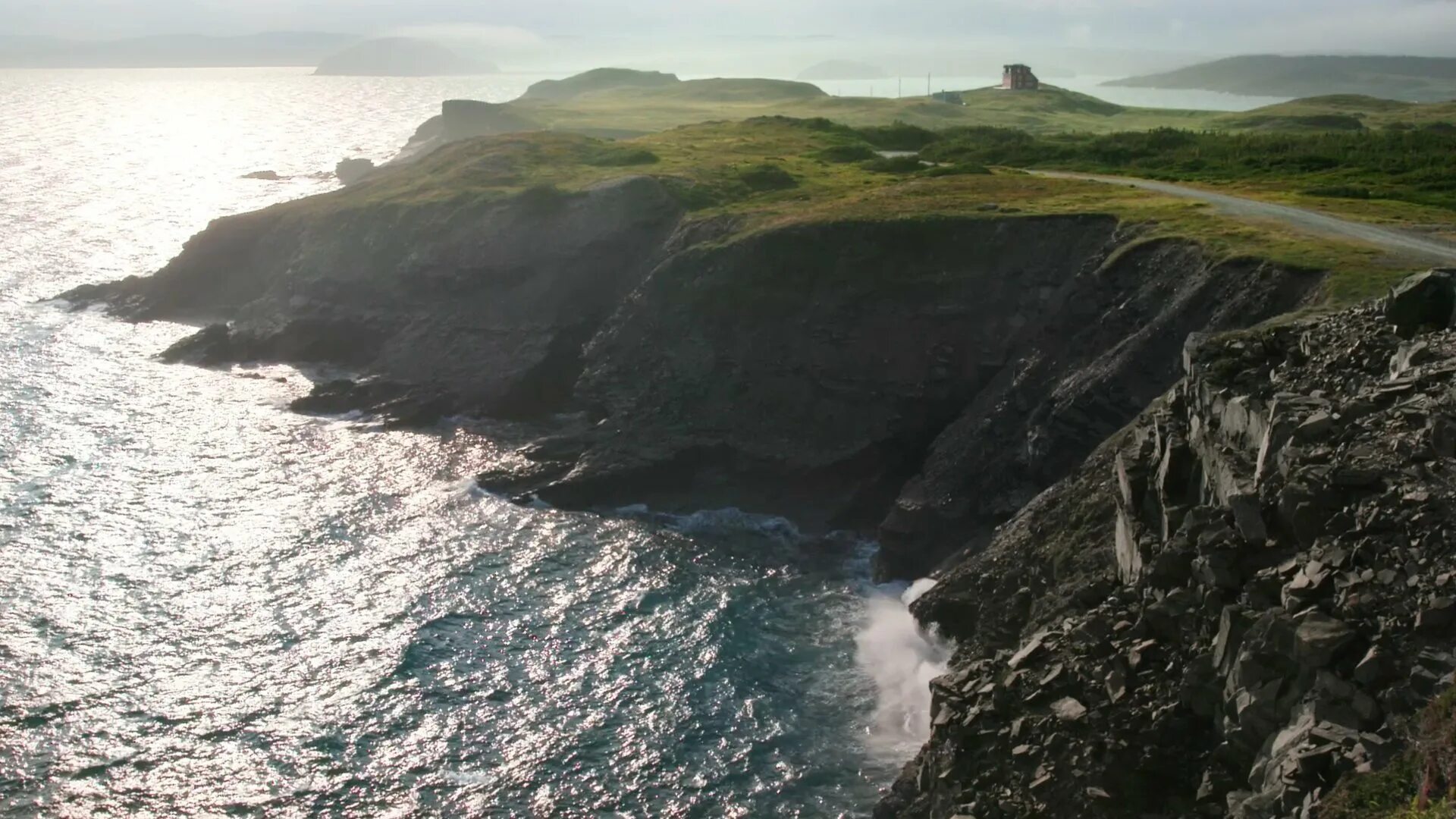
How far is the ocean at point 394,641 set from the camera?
3173 cm

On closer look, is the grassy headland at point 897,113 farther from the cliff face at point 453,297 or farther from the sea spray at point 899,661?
the sea spray at point 899,661

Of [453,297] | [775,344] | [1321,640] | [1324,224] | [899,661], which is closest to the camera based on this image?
[1321,640]

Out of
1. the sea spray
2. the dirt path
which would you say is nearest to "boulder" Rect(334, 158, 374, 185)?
the dirt path

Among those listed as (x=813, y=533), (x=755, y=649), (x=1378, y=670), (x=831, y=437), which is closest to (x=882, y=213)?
(x=831, y=437)

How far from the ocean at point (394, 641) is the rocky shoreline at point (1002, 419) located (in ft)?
9.65

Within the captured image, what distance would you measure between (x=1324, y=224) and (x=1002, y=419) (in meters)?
14.7

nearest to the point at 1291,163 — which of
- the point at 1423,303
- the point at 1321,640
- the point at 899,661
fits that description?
the point at 899,661

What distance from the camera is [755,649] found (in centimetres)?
3894

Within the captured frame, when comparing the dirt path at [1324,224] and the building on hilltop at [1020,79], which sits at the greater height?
the building on hilltop at [1020,79]

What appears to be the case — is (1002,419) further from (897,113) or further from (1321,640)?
(897,113)

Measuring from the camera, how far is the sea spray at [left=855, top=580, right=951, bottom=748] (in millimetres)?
34594

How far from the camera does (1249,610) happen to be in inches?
902

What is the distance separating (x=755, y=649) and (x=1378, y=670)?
2173 centimetres

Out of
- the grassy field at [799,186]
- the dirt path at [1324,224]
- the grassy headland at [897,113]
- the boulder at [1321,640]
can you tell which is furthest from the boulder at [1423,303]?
Result: the grassy headland at [897,113]
